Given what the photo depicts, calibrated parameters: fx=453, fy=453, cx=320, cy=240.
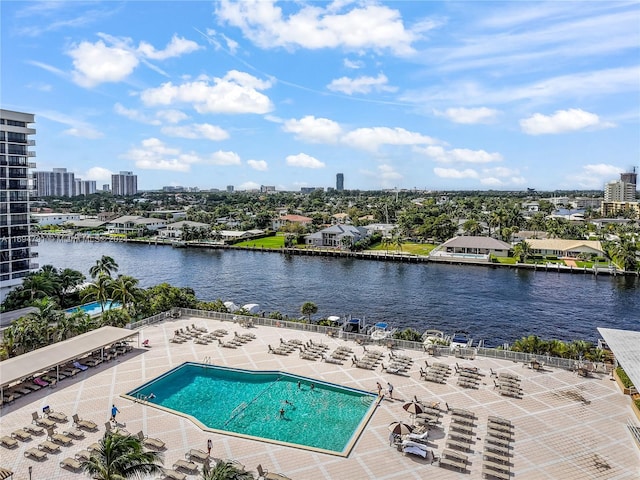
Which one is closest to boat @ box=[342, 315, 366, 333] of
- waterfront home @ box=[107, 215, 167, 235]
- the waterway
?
the waterway

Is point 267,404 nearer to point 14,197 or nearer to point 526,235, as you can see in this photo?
point 14,197

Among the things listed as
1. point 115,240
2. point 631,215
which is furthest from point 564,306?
point 631,215

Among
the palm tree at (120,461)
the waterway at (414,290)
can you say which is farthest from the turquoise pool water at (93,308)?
the palm tree at (120,461)

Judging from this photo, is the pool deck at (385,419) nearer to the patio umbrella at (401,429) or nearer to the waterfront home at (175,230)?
the patio umbrella at (401,429)

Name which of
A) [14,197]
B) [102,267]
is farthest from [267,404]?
[14,197]

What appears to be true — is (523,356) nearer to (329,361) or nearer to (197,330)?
(329,361)
